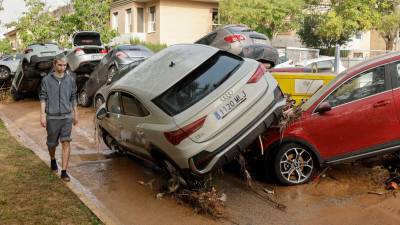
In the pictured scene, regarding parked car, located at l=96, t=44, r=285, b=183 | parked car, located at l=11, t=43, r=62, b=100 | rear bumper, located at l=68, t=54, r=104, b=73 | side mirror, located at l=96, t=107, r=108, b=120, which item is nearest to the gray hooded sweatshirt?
parked car, located at l=96, t=44, r=285, b=183

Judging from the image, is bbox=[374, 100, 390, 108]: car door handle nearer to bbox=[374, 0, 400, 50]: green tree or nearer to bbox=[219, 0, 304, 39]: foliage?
bbox=[219, 0, 304, 39]: foliage

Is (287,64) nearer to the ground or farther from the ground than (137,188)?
farther from the ground

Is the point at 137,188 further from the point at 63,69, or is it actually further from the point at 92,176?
the point at 63,69

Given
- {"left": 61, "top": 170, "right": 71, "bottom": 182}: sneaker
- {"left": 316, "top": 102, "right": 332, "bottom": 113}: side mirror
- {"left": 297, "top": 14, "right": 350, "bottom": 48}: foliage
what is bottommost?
{"left": 61, "top": 170, "right": 71, "bottom": 182}: sneaker

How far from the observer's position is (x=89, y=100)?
596 inches

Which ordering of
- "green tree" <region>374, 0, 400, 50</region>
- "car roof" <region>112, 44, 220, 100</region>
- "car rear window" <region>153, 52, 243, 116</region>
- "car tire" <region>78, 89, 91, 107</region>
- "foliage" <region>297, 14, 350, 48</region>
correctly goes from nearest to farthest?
"car rear window" <region>153, 52, 243, 116</region>
"car roof" <region>112, 44, 220, 100</region>
"car tire" <region>78, 89, 91, 107</region>
"green tree" <region>374, 0, 400, 50</region>
"foliage" <region>297, 14, 350, 48</region>

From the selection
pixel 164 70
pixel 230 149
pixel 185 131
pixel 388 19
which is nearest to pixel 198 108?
pixel 185 131

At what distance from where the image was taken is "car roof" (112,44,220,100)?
635cm

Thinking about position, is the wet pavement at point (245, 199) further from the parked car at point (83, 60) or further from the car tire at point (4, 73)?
the car tire at point (4, 73)

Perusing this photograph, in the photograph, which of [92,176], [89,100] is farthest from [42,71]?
[92,176]

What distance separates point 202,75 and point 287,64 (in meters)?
9.78

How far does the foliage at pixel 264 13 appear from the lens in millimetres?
31281

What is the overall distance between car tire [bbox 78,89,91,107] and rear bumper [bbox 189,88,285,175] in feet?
31.7

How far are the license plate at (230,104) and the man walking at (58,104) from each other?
97.9 inches
